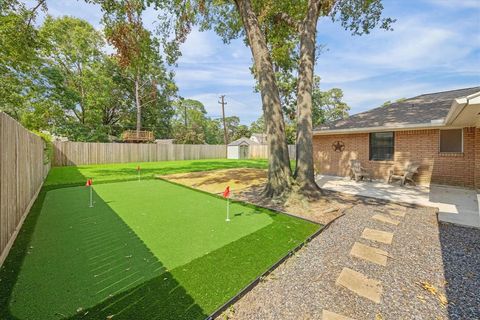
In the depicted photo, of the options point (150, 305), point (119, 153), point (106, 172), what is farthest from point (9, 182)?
point (119, 153)

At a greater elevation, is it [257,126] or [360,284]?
[257,126]

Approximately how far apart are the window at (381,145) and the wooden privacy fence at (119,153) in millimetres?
20280

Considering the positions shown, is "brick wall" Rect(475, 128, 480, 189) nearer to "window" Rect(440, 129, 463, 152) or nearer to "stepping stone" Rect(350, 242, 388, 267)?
"window" Rect(440, 129, 463, 152)

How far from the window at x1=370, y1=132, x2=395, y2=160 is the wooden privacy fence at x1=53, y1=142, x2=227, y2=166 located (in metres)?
20.3

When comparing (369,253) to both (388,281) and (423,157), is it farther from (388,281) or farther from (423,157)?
(423,157)

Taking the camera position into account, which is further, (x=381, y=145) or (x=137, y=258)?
(x=381, y=145)

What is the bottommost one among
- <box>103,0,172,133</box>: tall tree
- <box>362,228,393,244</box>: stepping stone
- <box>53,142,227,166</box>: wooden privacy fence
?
<box>362,228,393,244</box>: stepping stone

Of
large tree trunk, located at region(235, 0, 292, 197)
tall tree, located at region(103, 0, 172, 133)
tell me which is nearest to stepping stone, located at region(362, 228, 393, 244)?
large tree trunk, located at region(235, 0, 292, 197)

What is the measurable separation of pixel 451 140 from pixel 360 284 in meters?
8.81

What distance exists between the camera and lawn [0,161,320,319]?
2176 mm

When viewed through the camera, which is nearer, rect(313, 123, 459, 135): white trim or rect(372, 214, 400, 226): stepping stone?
rect(372, 214, 400, 226): stepping stone

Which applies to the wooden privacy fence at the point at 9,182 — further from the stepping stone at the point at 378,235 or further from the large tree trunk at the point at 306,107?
the large tree trunk at the point at 306,107

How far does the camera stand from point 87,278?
2.62m

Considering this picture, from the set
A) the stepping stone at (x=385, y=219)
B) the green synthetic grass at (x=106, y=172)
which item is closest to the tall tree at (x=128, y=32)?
the green synthetic grass at (x=106, y=172)
